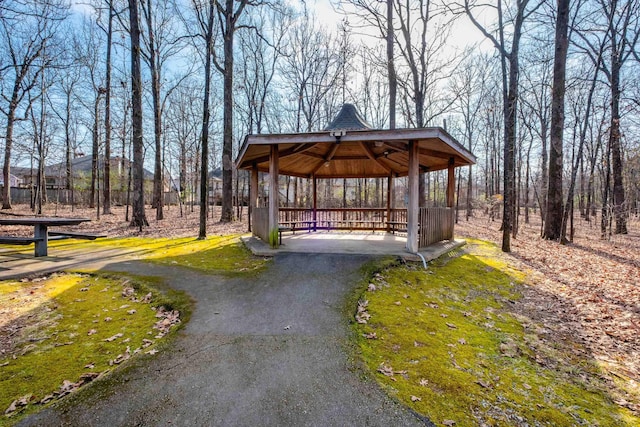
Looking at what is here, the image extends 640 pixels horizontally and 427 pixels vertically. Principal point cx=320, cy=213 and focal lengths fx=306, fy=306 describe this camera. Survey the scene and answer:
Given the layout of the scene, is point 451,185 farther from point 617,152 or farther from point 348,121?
point 617,152

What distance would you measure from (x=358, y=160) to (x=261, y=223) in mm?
4080

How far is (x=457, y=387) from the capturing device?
282 cm

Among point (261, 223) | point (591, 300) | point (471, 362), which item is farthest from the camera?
point (261, 223)

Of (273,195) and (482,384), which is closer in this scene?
(482,384)

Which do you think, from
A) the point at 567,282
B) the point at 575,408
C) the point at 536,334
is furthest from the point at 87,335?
the point at 567,282

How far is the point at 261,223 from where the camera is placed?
336 inches

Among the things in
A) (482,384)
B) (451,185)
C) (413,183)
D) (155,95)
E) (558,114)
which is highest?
(155,95)

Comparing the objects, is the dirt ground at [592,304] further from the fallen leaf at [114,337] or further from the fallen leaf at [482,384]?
the fallen leaf at [114,337]

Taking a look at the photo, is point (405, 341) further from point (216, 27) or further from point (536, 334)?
point (216, 27)

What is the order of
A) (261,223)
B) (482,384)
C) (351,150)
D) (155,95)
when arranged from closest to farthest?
(482,384) < (261,223) < (351,150) < (155,95)

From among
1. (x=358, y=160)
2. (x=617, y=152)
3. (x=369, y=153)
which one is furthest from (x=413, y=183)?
(x=617, y=152)

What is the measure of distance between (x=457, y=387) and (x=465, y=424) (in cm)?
47

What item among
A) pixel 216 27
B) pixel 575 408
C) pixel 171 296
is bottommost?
pixel 575 408

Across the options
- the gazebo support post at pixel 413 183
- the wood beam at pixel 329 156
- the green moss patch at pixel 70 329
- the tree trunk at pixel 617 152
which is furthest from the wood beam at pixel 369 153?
the tree trunk at pixel 617 152
